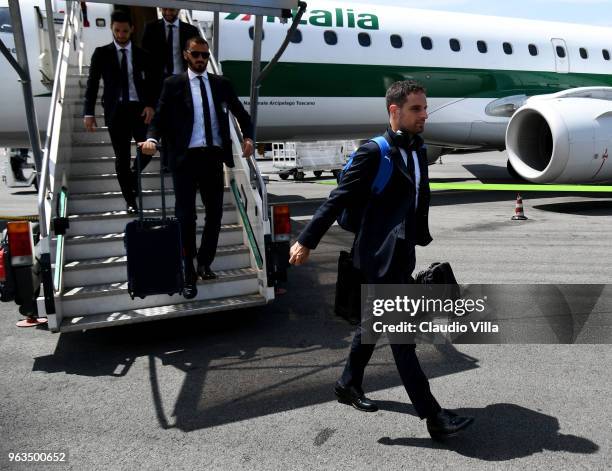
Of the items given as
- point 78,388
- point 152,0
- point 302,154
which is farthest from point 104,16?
point 302,154

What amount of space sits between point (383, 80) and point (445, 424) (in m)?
9.07

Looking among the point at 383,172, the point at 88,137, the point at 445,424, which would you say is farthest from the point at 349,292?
the point at 88,137

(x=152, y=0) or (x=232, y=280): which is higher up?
(x=152, y=0)

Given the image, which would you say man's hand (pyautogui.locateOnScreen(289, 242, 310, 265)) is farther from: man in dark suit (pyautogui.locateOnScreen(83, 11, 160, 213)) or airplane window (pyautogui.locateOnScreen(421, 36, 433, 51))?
airplane window (pyautogui.locateOnScreen(421, 36, 433, 51))

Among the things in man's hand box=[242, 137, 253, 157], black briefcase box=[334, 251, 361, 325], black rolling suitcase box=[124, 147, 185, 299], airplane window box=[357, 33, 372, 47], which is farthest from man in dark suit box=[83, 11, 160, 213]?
airplane window box=[357, 33, 372, 47]

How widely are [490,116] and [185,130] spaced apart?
942cm

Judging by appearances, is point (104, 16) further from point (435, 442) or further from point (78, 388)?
point (435, 442)

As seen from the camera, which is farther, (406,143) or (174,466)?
(406,143)

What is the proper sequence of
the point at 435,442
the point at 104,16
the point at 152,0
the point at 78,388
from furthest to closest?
the point at 104,16, the point at 152,0, the point at 78,388, the point at 435,442

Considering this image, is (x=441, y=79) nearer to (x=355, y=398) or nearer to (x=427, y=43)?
(x=427, y=43)

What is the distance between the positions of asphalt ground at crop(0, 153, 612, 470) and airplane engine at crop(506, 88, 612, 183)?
6298mm

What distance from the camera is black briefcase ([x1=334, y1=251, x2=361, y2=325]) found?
330 centimetres

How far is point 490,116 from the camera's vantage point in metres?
12.5

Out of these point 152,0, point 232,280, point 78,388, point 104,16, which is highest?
point 104,16
